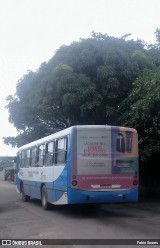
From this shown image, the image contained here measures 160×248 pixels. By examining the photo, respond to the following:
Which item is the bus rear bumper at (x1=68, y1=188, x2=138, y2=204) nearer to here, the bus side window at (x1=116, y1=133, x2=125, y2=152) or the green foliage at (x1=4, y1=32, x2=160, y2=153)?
the bus side window at (x1=116, y1=133, x2=125, y2=152)

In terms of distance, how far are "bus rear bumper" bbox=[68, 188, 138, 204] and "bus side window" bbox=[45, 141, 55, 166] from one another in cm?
253

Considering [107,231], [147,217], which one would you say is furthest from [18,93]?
[107,231]

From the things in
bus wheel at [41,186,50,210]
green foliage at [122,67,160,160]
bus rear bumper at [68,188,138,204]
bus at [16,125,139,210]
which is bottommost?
bus wheel at [41,186,50,210]

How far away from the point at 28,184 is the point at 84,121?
407cm

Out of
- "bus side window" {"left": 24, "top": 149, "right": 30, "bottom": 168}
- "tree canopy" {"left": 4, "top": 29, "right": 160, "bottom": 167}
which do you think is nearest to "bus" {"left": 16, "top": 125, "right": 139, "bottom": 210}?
"tree canopy" {"left": 4, "top": 29, "right": 160, "bottom": 167}

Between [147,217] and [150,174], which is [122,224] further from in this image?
[150,174]

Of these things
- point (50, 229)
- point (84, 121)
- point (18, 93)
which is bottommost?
point (50, 229)

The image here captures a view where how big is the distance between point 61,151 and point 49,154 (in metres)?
1.59

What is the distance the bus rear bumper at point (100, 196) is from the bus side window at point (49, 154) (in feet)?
8.30

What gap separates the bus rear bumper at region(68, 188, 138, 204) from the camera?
44.3 feet

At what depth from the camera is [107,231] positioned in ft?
35.8

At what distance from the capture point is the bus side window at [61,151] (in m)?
14.4

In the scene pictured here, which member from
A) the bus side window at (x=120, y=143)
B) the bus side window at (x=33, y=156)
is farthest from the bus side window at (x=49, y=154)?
the bus side window at (x=120, y=143)

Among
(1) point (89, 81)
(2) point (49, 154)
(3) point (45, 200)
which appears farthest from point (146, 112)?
(3) point (45, 200)
